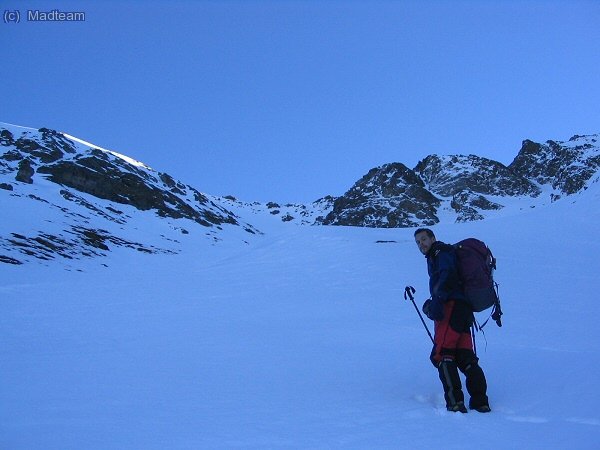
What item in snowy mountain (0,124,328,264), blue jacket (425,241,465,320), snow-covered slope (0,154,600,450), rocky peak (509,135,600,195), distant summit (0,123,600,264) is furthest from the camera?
rocky peak (509,135,600,195)

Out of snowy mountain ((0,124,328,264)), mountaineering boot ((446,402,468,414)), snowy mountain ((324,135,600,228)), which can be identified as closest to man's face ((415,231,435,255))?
mountaineering boot ((446,402,468,414))

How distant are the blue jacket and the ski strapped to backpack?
72mm

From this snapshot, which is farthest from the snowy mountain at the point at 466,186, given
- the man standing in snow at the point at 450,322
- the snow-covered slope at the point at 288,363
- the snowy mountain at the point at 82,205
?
the man standing in snow at the point at 450,322

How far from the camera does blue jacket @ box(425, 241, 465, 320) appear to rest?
4.49m

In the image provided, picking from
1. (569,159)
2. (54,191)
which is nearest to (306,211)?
(569,159)

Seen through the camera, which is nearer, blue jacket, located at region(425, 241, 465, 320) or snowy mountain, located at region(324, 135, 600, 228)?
blue jacket, located at region(425, 241, 465, 320)

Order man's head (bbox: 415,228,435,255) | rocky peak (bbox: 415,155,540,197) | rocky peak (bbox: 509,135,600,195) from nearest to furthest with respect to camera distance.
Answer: man's head (bbox: 415,228,435,255), rocky peak (bbox: 509,135,600,195), rocky peak (bbox: 415,155,540,197)

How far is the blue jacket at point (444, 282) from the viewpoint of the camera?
4.49m

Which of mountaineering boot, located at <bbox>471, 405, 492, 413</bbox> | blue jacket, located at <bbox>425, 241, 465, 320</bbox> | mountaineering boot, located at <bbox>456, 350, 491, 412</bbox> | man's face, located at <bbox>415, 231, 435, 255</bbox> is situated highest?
man's face, located at <bbox>415, 231, 435, 255</bbox>

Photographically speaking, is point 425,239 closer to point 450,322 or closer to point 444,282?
point 444,282

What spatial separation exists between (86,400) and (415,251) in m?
14.0

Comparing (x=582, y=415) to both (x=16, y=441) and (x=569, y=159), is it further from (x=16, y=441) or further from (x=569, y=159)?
(x=569, y=159)

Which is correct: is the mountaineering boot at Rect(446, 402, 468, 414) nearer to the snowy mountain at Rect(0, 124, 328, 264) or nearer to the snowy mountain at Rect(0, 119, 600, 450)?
the snowy mountain at Rect(0, 119, 600, 450)

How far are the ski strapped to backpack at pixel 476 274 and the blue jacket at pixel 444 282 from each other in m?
0.07
